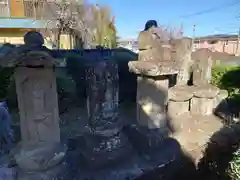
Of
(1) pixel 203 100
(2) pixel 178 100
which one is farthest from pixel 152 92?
(1) pixel 203 100

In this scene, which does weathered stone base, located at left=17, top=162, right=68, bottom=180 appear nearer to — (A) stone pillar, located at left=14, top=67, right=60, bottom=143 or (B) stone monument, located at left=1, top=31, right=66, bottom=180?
(B) stone monument, located at left=1, top=31, right=66, bottom=180

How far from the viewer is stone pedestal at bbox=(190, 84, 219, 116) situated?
5.10 m

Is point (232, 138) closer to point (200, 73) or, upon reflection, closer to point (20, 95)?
point (200, 73)

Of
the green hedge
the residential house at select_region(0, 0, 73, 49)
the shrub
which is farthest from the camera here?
the residential house at select_region(0, 0, 73, 49)

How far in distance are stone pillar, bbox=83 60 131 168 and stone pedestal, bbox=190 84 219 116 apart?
2.63 meters

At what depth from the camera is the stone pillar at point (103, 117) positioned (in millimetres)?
3125

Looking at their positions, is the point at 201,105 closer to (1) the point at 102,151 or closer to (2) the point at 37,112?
(1) the point at 102,151

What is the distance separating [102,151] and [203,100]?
3086mm

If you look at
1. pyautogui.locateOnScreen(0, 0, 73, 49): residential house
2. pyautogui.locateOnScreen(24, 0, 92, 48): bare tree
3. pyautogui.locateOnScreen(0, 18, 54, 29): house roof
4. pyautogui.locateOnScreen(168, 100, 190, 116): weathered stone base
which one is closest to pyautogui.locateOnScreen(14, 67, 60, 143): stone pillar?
pyautogui.locateOnScreen(168, 100, 190, 116): weathered stone base

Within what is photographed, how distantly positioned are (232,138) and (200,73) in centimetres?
185

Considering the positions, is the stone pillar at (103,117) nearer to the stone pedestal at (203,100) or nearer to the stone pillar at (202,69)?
the stone pedestal at (203,100)

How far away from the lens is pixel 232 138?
4027 mm

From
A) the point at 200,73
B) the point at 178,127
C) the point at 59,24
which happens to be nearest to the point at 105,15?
the point at 59,24

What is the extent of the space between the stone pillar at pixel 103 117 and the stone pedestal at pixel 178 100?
2.07 metres
